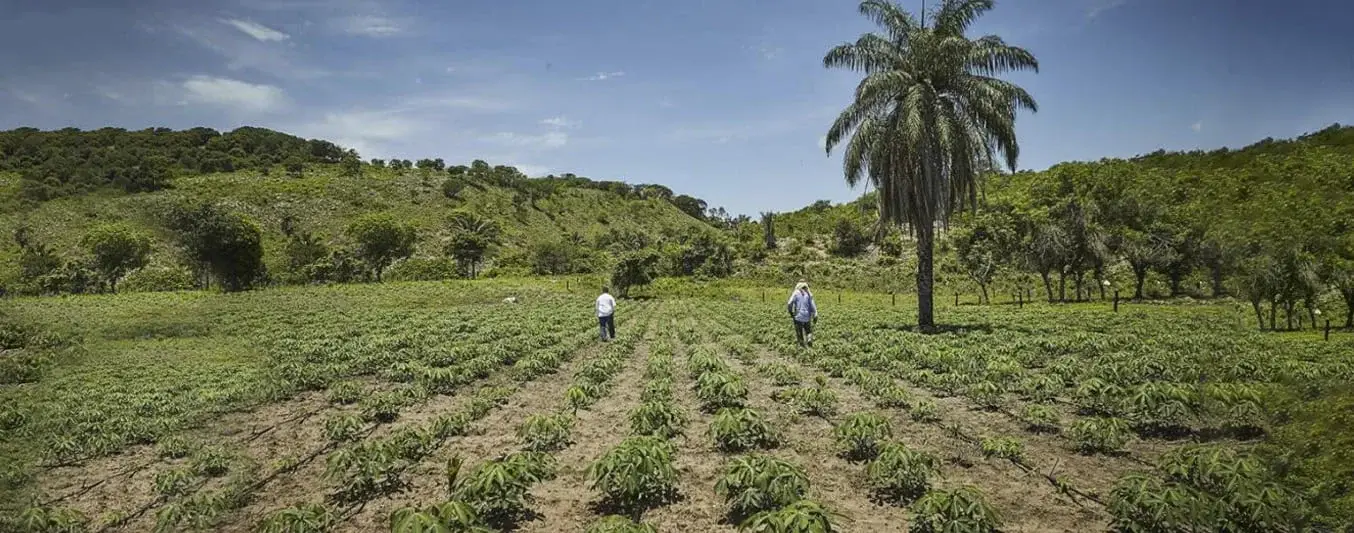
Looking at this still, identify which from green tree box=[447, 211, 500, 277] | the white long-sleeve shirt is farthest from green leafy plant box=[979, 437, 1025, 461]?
green tree box=[447, 211, 500, 277]

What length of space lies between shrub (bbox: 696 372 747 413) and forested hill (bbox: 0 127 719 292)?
856 cm

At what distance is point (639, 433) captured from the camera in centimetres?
982

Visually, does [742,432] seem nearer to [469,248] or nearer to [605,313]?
[605,313]

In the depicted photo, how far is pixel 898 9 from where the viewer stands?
81.7 ft

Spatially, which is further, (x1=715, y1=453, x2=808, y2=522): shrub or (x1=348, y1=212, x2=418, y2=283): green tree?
(x1=348, y1=212, x2=418, y2=283): green tree

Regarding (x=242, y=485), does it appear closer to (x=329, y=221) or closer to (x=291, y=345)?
(x=291, y=345)

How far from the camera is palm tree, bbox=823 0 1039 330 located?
23703 millimetres

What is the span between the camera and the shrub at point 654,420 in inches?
380

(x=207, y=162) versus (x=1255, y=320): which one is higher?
(x=207, y=162)

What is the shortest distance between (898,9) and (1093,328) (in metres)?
14.5

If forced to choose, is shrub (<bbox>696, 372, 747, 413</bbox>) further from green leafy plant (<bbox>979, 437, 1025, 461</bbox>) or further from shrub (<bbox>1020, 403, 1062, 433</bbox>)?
shrub (<bbox>1020, 403, 1062, 433</bbox>)

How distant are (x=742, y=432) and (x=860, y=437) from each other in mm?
1735

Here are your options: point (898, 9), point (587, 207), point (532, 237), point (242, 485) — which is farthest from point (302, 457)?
point (587, 207)

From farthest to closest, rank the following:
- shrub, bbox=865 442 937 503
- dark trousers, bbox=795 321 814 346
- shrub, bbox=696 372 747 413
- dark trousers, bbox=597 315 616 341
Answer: dark trousers, bbox=597 315 616 341
dark trousers, bbox=795 321 814 346
shrub, bbox=696 372 747 413
shrub, bbox=865 442 937 503
